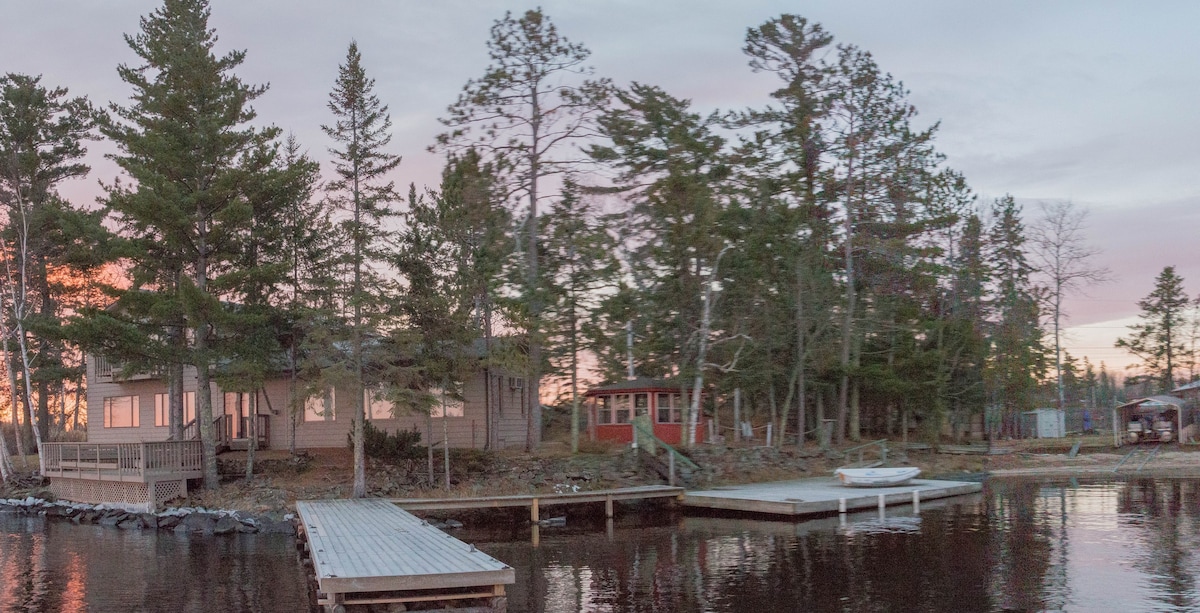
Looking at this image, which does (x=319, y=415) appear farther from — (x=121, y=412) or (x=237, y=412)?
(x=121, y=412)

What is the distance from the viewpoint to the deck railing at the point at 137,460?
2488 cm

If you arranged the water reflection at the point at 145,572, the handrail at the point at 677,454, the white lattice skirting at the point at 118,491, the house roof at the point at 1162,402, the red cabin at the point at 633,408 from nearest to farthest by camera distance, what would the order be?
the water reflection at the point at 145,572 < the white lattice skirting at the point at 118,491 < the handrail at the point at 677,454 < the red cabin at the point at 633,408 < the house roof at the point at 1162,402

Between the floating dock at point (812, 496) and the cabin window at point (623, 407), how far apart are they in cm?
841

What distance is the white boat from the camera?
83.3 feet

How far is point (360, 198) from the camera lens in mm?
23391

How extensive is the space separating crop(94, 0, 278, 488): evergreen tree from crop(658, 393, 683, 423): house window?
15.3 metres

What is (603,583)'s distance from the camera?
1493 centimetres

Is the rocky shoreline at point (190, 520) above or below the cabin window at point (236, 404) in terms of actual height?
below

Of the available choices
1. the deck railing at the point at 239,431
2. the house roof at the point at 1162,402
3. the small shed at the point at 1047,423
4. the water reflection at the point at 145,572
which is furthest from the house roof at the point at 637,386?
the house roof at the point at 1162,402

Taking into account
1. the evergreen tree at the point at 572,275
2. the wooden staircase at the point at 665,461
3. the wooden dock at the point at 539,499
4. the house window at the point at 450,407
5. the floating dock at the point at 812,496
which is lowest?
the floating dock at the point at 812,496

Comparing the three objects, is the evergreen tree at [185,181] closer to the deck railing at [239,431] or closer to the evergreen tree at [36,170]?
the deck railing at [239,431]

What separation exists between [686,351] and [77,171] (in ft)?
78.9

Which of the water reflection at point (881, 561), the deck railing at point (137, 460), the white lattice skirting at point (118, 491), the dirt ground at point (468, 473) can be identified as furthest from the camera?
the white lattice skirting at point (118, 491)

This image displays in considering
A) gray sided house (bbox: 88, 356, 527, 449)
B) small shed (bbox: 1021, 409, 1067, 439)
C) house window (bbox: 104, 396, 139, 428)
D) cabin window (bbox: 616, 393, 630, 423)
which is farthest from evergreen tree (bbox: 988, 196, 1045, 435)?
house window (bbox: 104, 396, 139, 428)
